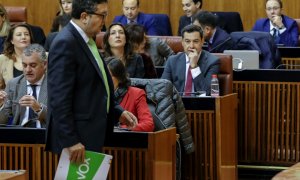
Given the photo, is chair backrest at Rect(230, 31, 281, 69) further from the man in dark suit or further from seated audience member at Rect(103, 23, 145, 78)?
the man in dark suit

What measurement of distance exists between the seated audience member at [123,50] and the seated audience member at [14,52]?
0.62 metres

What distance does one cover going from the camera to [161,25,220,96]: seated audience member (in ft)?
21.3

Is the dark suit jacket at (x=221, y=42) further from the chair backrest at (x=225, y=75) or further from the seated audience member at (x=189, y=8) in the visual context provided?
the seated audience member at (x=189, y=8)

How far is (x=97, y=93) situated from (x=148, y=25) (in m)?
5.56

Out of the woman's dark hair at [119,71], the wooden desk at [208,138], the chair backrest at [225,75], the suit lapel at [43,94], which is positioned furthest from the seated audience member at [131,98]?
the chair backrest at [225,75]

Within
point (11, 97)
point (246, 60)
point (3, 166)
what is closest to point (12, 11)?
point (246, 60)

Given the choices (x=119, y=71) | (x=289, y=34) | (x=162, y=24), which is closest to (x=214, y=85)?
(x=119, y=71)

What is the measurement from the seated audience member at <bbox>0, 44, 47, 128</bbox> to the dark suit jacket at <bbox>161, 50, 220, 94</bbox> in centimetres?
152

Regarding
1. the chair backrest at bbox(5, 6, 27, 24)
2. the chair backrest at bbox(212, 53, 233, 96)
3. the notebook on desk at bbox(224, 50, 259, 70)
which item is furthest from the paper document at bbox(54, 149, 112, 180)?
the chair backrest at bbox(5, 6, 27, 24)

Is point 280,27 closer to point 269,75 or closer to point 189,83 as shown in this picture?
point 269,75

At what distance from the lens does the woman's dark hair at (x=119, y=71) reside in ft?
17.1

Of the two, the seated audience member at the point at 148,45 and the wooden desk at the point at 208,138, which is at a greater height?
the seated audience member at the point at 148,45

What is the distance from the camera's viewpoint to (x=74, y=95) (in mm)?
4137

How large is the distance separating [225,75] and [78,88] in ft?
8.50
